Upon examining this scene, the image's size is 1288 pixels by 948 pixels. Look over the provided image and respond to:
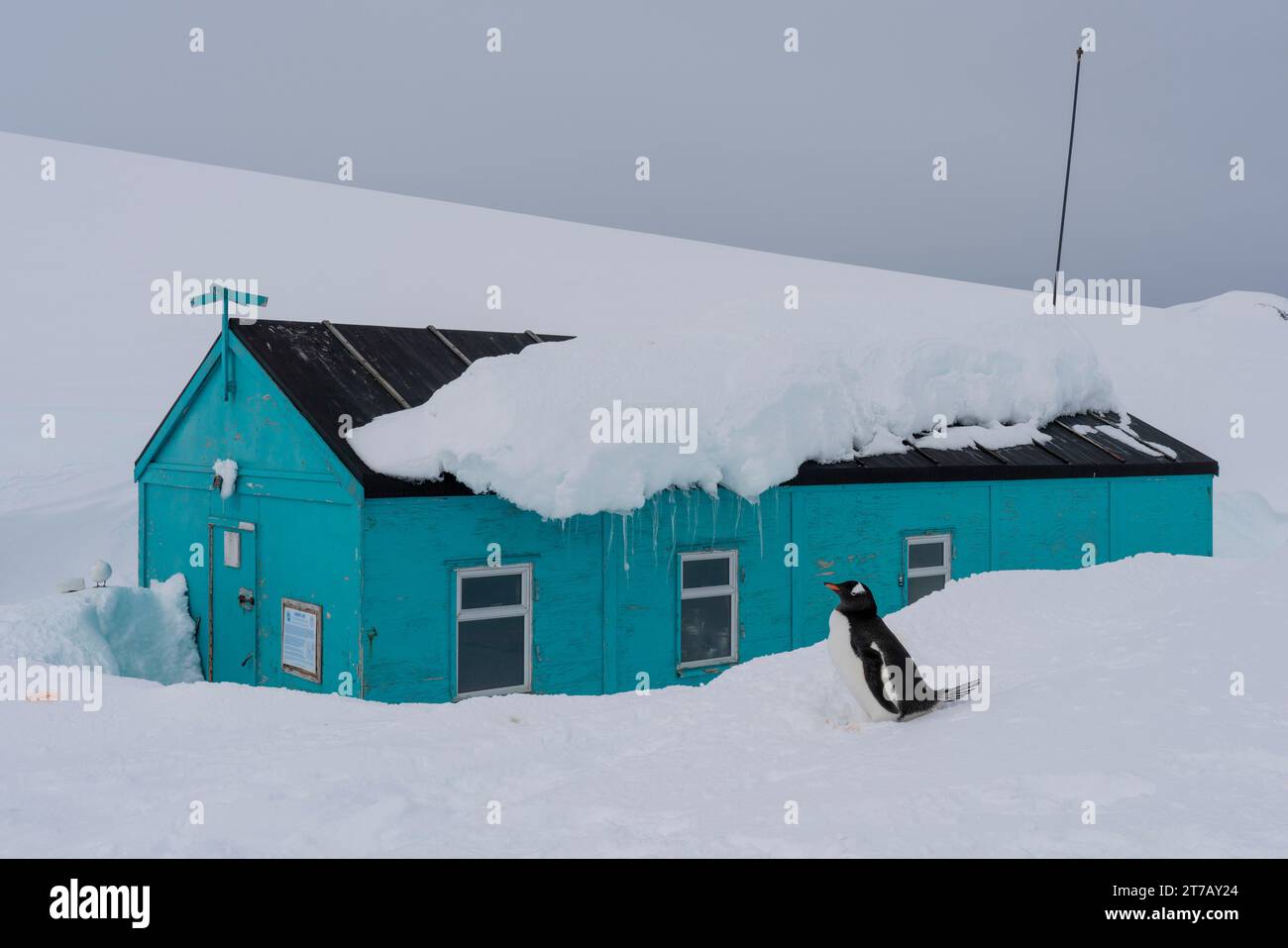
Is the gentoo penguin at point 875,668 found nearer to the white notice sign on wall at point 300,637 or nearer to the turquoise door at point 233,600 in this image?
the white notice sign on wall at point 300,637

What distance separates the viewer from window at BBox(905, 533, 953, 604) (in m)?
12.8

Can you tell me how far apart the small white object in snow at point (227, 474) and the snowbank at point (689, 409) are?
219cm

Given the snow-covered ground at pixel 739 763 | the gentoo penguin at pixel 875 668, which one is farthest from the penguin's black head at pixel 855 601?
the snow-covered ground at pixel 739 763

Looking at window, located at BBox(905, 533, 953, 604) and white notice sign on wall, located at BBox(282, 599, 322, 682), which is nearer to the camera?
white notice sign on wall, located at BBox(282, 599, 322, 682)

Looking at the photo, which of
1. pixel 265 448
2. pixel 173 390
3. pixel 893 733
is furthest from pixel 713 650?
pixel 173 390

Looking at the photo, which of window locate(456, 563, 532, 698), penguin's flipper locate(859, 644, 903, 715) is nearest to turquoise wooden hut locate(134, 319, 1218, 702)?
window locate(456, 563, 532, 698)

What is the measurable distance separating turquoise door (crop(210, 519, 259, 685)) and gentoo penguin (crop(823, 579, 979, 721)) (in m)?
7.25

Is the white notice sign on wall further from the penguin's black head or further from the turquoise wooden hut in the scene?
the penguin's black head

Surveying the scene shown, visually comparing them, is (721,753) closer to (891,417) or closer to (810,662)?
(810,662)

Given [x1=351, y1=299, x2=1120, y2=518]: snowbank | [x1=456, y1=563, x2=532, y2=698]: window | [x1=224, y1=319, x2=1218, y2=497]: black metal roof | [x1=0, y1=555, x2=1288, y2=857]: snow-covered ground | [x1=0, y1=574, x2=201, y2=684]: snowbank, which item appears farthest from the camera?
[x1=224, y1=319, x2=1218, y2=497]: black metal roof

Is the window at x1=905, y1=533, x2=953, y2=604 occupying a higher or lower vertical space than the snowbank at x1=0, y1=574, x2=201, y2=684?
higher

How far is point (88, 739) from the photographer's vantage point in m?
5.80

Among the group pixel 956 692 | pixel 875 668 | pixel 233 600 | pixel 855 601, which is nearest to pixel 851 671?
pixel 875 668

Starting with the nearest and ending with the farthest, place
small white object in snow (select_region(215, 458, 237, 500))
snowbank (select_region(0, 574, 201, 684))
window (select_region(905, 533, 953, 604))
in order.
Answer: snowbank (select_region(0, 574, 201, 684)) < small white object in snow (select_region(215, 458, 237, 500)) < window (select_region(905, 533, 953, 604))
